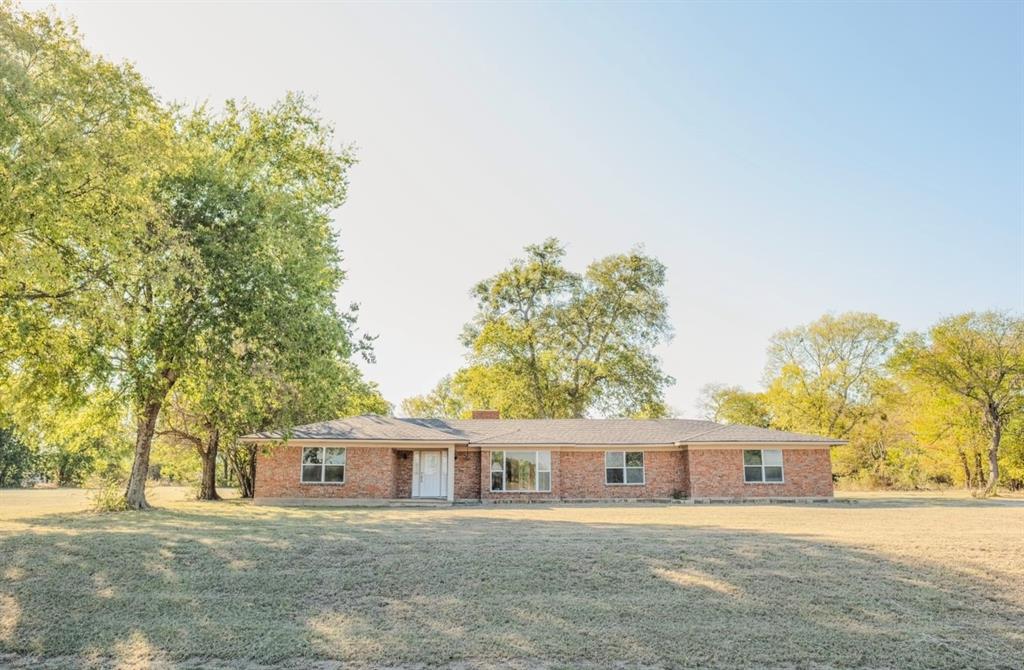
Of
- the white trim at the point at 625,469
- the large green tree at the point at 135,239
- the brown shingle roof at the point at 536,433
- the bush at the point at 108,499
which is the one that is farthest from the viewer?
the white trim at the point at 625,469

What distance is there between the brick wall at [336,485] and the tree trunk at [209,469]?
500cm

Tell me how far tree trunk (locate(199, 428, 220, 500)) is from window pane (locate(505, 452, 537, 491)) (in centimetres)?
1280

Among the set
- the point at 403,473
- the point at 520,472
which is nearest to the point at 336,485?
the point at 403,473

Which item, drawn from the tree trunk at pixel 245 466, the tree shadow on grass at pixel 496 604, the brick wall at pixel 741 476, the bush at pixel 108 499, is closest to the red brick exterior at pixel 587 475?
the brick wall at pixel 741 476

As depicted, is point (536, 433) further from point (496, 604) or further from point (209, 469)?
point (496, 604)

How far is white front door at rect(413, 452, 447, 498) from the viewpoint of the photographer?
2508 cm

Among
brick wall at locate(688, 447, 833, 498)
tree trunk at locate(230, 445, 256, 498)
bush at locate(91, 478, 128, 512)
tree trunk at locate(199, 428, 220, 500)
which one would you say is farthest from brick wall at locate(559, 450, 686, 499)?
tree trunk at locate(230, 445, 256, 498)

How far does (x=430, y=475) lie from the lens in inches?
995

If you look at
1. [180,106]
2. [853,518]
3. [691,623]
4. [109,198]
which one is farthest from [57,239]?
[853,518]

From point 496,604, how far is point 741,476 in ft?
67.4

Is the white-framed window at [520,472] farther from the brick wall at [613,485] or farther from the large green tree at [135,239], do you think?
the large green tree at [135,239]

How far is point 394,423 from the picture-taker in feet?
89.2

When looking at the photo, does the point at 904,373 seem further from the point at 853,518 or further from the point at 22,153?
the point at 22,153

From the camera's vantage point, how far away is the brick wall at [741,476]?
Answer: 25219 millimetres
